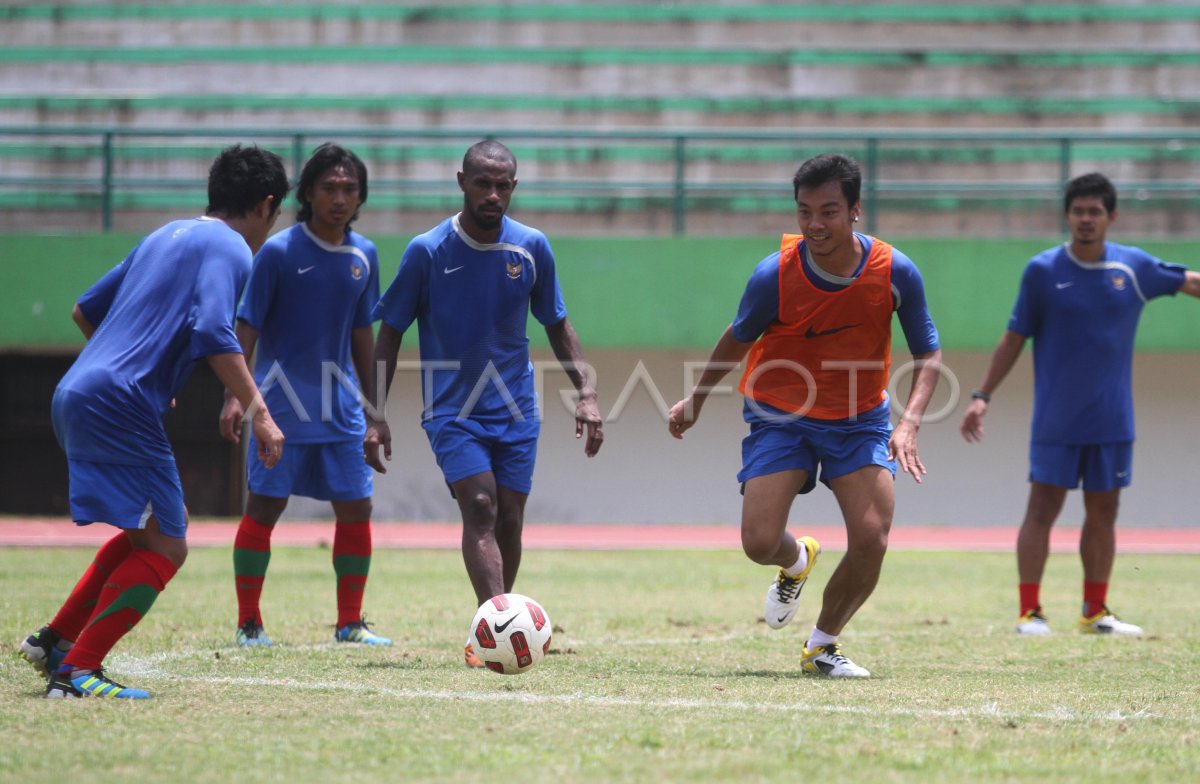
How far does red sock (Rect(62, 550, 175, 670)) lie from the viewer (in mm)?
5633

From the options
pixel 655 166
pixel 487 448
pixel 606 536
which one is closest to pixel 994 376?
pixel 487 448

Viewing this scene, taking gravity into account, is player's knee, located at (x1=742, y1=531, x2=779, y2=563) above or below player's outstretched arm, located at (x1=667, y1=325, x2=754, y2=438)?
below

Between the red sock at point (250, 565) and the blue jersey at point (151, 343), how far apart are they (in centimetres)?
205

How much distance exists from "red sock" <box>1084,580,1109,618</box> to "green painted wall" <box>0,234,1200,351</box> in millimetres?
8666

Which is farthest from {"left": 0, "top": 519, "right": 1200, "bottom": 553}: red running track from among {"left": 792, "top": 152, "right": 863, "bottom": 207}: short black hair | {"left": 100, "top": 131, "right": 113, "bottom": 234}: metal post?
{"left": 792, "top": 152, "right": 863, "bottom": 207}: short black hair

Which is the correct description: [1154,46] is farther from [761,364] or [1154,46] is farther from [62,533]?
[761,364]

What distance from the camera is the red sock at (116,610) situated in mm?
5633

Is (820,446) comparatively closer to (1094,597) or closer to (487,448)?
(487,448)

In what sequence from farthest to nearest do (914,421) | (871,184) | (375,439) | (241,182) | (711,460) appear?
(711,460) → (871,184) → (375,439) → (914,421) → (241,182)

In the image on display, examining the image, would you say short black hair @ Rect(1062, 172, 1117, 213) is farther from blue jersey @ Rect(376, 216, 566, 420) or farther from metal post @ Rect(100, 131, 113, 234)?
metal post @ Rect(100, 131, 113, 234)

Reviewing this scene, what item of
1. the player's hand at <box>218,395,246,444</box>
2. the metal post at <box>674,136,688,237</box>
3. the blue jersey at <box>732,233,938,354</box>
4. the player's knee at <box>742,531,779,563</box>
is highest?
the metal post at <box>674,136,688,237</box>

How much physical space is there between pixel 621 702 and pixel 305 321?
10.1 ft

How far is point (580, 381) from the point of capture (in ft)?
24.1

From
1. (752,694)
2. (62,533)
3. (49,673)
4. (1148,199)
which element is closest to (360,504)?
(49,673)
